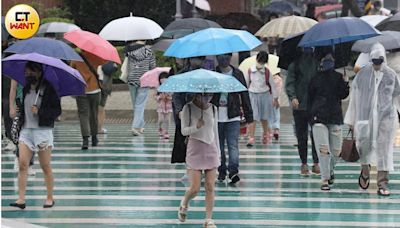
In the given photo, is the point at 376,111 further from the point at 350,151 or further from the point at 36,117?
the point at 36,117

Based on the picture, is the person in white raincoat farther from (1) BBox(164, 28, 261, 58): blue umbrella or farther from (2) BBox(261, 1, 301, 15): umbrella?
(2) BBox(261, 1, 301, 15): umbrella

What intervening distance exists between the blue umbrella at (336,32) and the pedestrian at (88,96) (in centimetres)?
444

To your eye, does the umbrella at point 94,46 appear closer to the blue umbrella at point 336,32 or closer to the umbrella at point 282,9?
the blue umbrella at point 336,32

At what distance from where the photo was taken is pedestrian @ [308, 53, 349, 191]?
12.1 m

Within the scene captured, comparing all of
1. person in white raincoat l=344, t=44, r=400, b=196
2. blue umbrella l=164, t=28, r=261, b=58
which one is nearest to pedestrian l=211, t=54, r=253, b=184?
blue umbrella l=164, t=28, r=261, b=58

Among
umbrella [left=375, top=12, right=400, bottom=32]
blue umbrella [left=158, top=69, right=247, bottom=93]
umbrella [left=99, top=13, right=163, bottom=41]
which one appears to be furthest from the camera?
umbrella [left=99, top=13, right=163, bottom=41]

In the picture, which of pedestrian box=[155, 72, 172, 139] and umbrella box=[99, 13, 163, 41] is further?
pedestrian box=[155, 72, 172, 139]

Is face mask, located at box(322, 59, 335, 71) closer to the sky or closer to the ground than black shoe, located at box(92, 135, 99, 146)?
closer to the sky

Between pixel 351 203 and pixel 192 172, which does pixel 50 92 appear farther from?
pixel 351 203

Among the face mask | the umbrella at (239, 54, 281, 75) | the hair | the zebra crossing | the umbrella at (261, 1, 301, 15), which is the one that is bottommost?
the zebra crossing

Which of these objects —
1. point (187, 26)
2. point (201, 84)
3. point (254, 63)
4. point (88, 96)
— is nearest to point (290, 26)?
point (254, 63)

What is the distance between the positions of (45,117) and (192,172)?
193cm

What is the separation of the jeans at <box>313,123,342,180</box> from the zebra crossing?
1.05ft

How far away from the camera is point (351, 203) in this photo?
11531 mm
